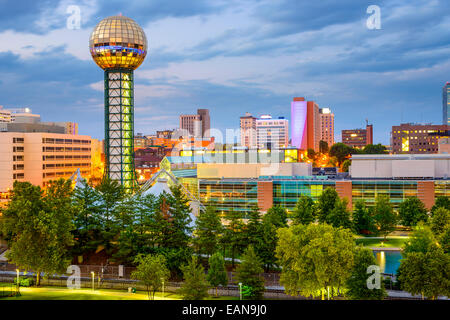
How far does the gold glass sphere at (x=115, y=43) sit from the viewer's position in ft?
310

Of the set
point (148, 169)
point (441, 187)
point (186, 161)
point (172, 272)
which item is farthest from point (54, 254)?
point (148, 169)

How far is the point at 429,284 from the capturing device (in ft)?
113

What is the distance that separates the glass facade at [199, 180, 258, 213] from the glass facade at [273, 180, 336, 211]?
3.92m

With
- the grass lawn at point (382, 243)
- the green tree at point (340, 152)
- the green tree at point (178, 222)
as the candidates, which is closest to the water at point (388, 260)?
the grass lawn at point (382, 243)

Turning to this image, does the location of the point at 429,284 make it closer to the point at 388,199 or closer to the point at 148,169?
the point at 388,199

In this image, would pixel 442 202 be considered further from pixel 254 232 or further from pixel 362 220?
pixel 254 232

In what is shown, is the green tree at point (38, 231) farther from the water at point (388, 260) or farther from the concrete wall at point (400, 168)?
the concrete wall at point (400, 168)

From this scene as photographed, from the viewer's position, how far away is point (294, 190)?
3100 inches

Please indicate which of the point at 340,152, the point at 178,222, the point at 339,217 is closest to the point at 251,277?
the point at 178,222

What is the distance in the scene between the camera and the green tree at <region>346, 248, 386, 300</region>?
35.1 meters

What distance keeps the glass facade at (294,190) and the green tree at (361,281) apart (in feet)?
137

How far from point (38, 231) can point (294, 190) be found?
46.4 m
